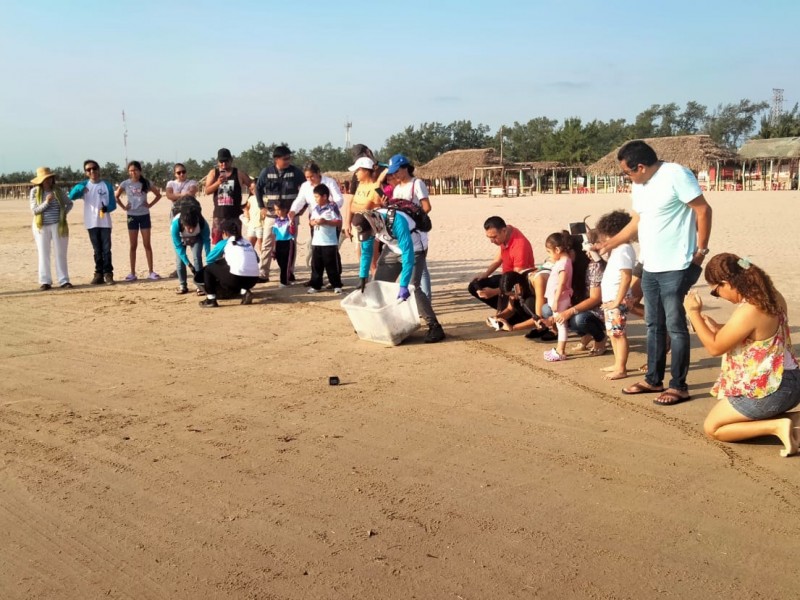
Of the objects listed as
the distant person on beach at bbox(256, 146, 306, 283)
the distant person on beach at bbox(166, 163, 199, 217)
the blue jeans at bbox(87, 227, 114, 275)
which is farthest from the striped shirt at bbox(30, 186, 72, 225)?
the distant person on beach at bbox(256, 146, 306, 283)

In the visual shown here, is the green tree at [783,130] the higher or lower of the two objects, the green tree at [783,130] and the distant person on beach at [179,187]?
the higher

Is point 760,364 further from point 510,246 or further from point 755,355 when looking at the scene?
point 510,246

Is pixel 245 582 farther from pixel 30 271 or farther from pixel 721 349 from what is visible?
pixel 30 271

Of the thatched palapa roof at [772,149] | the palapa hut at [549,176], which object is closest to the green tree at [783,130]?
the thatched palapa roof at [772,149]

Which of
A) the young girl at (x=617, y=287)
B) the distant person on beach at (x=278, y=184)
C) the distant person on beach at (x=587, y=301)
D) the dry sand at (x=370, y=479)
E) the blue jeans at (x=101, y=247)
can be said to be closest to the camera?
the dry sand at (x=370, y=479)

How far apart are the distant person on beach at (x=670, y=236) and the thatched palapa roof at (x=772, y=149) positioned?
44.9m

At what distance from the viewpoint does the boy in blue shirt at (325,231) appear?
980cm

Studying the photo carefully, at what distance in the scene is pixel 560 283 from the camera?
21.4 feet

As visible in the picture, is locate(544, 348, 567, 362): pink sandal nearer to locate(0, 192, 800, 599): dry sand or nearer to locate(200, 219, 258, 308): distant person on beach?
locate(0, 192, 800, 599): dry sand

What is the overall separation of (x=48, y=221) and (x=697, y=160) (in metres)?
41.3

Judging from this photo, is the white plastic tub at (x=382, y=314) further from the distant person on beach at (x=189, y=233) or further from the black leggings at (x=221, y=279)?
the distant person on beach at (x=189, y=233)

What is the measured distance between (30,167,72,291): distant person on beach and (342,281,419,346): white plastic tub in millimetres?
6071

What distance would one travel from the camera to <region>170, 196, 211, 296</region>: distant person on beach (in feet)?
32.4

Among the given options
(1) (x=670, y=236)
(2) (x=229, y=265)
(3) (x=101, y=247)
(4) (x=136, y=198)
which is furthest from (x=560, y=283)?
(3) (x=101, y=247)
